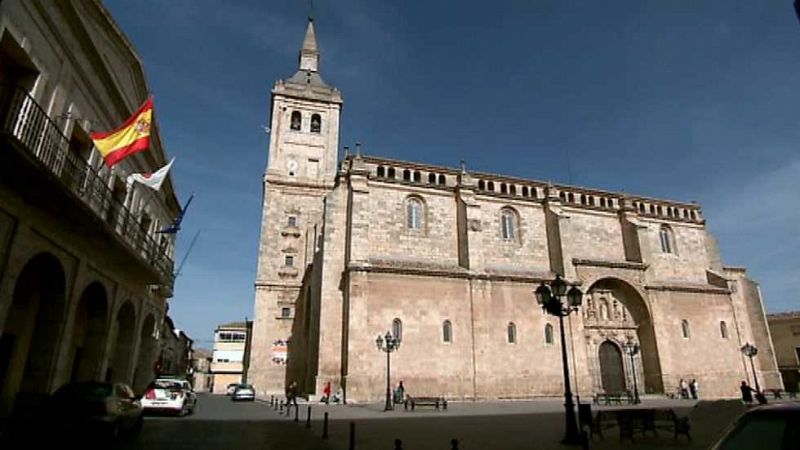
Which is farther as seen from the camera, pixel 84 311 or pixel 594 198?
pixel 594 198

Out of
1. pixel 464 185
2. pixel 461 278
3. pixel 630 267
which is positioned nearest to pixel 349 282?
pixel 461 278

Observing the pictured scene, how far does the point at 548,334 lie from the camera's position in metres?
29.1

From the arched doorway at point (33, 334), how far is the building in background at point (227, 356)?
173ft

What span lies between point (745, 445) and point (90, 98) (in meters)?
15.7

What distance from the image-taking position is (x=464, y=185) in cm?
3053

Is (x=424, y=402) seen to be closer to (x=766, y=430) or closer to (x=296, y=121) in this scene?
(x=766, y=430)

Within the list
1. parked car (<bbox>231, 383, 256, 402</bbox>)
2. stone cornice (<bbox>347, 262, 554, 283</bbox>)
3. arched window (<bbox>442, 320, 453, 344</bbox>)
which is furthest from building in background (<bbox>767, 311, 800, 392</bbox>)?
parked car (<bbox>231, 383, 256, 402</bbox>)

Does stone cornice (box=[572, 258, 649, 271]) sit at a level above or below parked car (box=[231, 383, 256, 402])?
above

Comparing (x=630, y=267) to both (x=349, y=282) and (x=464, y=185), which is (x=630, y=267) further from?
(x=349, y=282)

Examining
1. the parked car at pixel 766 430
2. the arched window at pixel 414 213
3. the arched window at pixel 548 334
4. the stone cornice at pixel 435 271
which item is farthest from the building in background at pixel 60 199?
the arched window at pixel 548 334

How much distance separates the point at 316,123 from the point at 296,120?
71.9 inches

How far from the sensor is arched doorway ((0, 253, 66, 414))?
439 inches

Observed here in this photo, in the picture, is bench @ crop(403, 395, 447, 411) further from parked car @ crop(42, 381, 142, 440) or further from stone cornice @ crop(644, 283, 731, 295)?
stone cornice @ crop(644, 283, 731, 295)

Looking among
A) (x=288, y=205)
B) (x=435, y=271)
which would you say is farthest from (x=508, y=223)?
(x=288, y=205)
